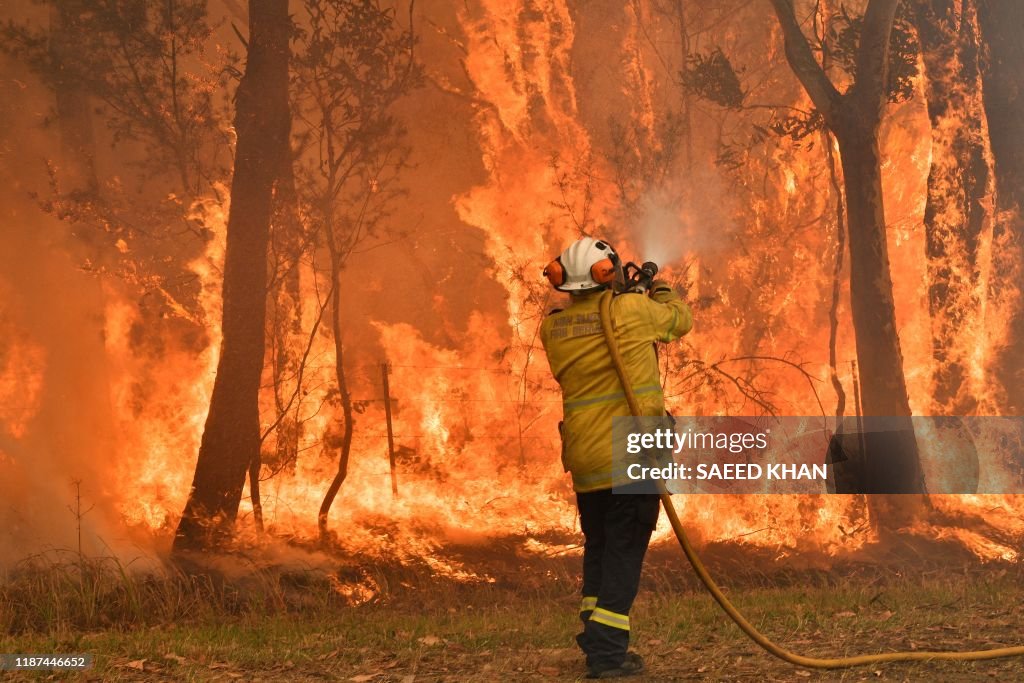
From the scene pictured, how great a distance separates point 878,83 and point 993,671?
15.3 ft

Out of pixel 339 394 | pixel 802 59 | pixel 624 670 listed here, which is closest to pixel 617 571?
pixel 624 670

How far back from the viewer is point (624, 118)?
764 cm

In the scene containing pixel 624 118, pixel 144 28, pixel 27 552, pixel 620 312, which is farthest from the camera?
pixel 624 118

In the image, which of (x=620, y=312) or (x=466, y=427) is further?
(x=466, y=427)

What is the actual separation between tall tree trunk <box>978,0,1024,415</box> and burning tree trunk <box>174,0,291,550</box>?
5.20 m

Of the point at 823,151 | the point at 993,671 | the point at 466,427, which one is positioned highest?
the point at 823,151

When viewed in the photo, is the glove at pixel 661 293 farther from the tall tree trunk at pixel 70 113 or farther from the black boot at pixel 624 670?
the tall tree trunk at pixel 70 113

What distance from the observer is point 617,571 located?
459 centimetres

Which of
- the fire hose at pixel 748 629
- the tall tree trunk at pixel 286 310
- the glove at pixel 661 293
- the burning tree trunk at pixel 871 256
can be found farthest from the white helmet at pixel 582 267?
the burning tree trunk at pixel 871 256

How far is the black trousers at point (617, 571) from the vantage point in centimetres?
460

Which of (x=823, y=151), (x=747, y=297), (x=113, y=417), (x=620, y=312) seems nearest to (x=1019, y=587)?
(x=747, y=297)

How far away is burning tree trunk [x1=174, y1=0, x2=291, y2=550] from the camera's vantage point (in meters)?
6.76

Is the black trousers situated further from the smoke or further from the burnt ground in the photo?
the smoke

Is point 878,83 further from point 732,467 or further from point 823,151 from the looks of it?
point 732,467
